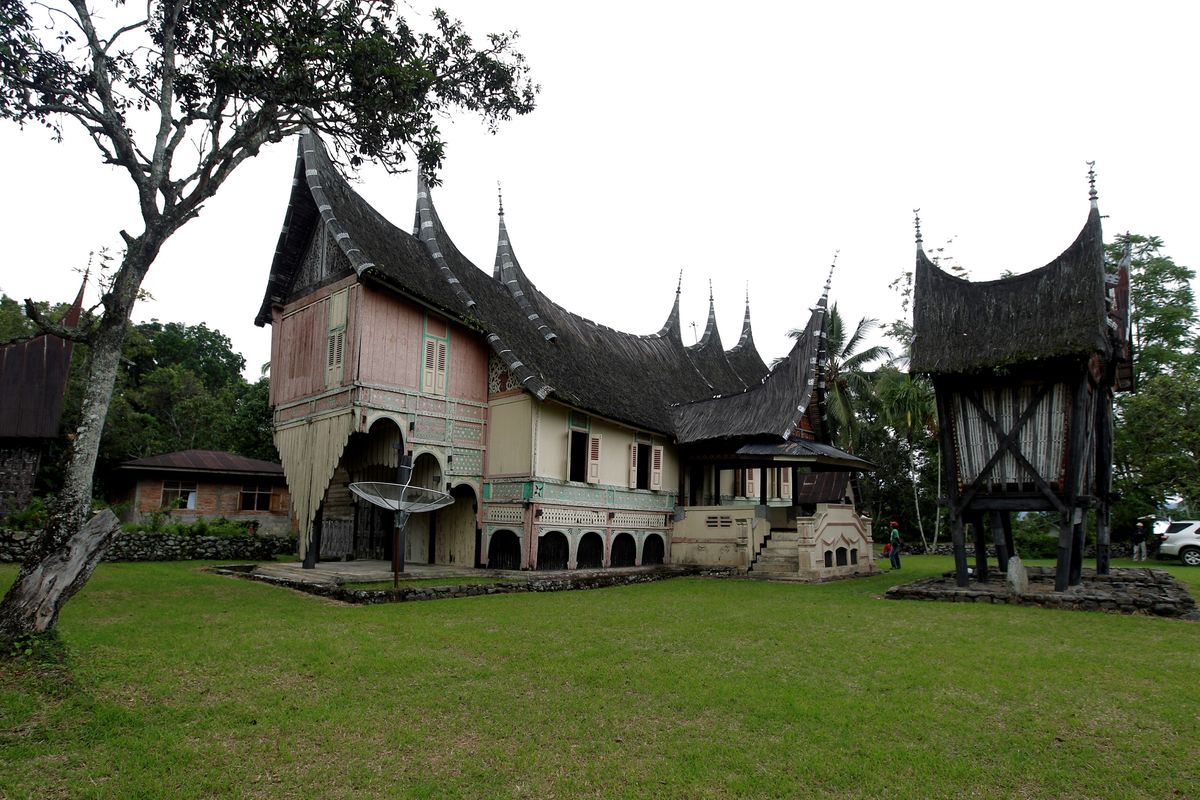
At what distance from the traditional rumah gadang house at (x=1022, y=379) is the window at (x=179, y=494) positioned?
21808 millimetres

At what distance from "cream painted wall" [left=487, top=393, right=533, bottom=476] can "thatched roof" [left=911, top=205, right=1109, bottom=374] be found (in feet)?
28.0

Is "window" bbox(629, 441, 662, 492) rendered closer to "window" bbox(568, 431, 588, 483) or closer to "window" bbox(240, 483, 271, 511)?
"window" bbox(568, 431, 588, 483)

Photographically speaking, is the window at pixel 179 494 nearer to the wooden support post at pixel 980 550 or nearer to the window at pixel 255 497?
the window at pixel 255 497

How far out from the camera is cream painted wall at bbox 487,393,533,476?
17.1 m

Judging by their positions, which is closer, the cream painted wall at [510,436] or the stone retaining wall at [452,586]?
the stone retaining wall at [452,586]

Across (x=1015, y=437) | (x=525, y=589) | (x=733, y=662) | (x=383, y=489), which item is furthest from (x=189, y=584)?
(x=1015, y=437)

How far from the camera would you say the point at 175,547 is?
1880 cm

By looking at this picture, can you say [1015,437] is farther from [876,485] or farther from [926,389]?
[876,485]

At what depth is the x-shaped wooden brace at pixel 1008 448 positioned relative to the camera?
45.2ft

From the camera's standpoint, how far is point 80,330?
818cm

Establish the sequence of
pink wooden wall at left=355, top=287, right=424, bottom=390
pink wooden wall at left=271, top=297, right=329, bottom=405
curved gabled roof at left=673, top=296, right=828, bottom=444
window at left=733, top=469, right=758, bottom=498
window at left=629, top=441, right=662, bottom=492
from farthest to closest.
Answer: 1. window at left=733, top=469, right=758, bottom=498
2. window at left=629, top=441, right=662, bottom=492
3. curved gabled roof at left=673, top=296, right=828, bottom=444
4. pink wooden wall at left=271, top=297, right=329, bottom=405
5. pink wooden wall at left=355, top=287, right=424, bottom=390

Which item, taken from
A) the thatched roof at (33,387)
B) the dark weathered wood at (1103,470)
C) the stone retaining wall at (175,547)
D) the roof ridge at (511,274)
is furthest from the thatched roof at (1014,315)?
the thatched roof at (33,387)

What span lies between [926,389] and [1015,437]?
67.7 ft

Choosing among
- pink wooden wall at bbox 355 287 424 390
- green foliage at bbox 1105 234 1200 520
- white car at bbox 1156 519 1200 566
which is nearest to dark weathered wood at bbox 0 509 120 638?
pink wooden wall at bbox 355 287 424 390
